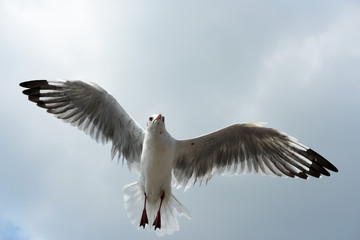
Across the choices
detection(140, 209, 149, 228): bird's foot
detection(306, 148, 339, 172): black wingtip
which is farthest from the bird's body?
detection(306, 148, 339, 172): black wingtip

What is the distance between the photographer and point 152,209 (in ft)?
20.1

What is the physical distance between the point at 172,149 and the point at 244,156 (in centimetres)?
122

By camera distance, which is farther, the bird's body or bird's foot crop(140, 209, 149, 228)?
bird's foot crop(140, 209, 149, 228)

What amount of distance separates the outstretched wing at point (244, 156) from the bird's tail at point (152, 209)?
0.46m

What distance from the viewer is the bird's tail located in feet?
20.1

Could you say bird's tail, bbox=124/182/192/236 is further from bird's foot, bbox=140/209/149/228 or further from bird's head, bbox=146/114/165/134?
bird's head, bbox=146/114/165/134

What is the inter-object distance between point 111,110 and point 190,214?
6.27 ft

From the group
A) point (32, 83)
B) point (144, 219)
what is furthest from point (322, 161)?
point (32, 83)

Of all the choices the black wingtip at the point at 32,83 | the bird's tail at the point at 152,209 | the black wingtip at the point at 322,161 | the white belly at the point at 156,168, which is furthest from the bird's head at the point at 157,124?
the black wingtip at the point at 322,161

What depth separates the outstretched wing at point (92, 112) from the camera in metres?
6.05

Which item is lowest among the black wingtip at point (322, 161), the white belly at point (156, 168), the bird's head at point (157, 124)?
the white belly at point (156, 168)

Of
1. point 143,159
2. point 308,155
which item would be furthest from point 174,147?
point 308,155

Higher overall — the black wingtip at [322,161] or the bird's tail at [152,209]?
the black wingtip at [322,161]

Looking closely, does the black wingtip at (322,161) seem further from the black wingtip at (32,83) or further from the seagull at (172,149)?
the black wingtip at (32,83)
